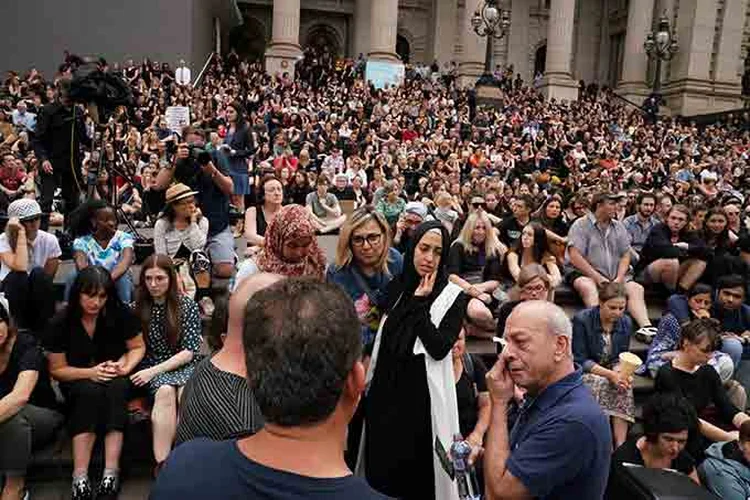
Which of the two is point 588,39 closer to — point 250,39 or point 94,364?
point 250,39

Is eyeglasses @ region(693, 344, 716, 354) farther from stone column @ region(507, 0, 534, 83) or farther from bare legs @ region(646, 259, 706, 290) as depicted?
stone column @ region(507, 0, 534, 83)

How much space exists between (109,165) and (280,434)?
7.01 meters

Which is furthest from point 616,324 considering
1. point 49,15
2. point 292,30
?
point 292,30

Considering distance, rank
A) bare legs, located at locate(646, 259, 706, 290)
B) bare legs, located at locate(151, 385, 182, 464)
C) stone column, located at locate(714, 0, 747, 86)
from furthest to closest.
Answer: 1. stone column, located at locate(714, 0, 747, 86)
2. bare legs, located at locate(646, 259, 706, 290)
3. bare legs, located at locate(151, 385, 182, 464)

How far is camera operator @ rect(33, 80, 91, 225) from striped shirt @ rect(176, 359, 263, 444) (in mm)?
5137

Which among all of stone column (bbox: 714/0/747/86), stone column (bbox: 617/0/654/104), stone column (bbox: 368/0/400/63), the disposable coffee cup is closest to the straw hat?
the disposable coffee cup

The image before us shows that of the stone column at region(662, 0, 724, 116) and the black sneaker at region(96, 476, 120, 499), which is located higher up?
the stone column at region(662, 0, 724, 116)

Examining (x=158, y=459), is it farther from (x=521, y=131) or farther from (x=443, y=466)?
(x=521, y=131)

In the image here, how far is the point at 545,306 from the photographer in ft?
→ 7.43

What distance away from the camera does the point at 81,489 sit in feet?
11.5

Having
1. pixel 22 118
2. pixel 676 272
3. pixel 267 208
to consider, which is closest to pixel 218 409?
pixel 267 208

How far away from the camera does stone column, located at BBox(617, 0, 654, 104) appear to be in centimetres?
3300

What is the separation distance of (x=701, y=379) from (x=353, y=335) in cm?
406

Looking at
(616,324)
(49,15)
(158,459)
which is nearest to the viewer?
(158,459)
